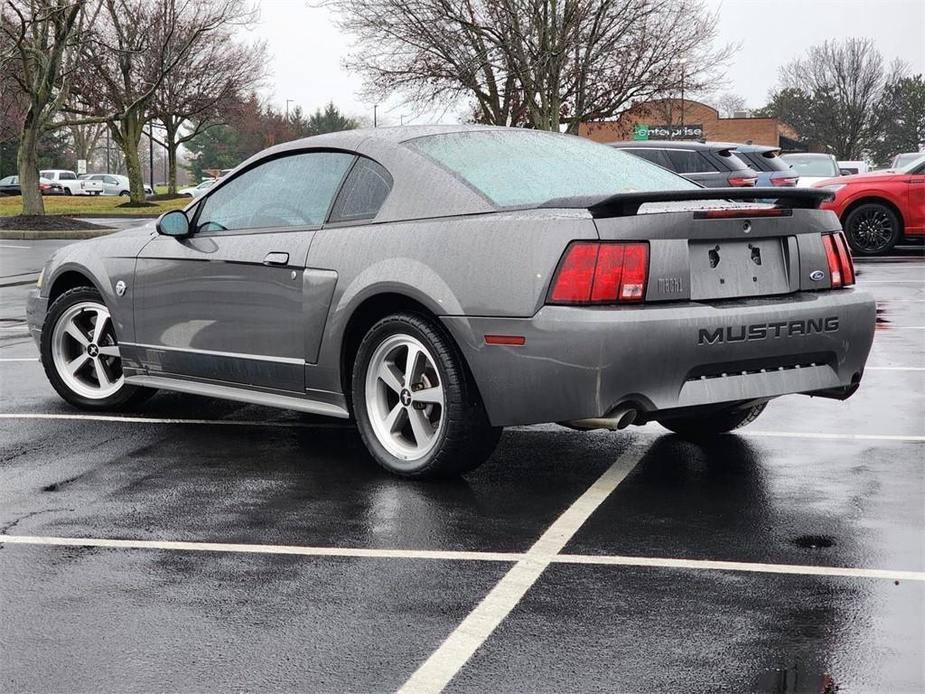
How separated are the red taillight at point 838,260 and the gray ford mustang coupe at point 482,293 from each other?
0.02m

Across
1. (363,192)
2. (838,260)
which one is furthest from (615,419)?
(363,192)

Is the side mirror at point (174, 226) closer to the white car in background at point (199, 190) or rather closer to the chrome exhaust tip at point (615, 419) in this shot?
the white car in background at point (199, 190)

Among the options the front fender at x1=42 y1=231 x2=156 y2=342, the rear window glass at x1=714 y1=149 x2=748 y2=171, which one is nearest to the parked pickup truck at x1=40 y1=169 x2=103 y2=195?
the rear window glass at x1=714 y1=149 x2=748 y2=171

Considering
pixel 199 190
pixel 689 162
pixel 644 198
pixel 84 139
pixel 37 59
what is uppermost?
pixel 84 139

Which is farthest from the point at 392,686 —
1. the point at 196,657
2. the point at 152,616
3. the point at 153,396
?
the point at 153,396

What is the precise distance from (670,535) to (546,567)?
0.63 meters

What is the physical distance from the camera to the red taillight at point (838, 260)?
5.85m

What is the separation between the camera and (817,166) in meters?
32.2

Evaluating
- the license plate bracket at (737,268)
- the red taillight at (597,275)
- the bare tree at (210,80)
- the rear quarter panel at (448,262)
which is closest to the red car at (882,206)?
the license plate bracket at (737,268)

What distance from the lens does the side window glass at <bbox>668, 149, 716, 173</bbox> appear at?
20.2 meters

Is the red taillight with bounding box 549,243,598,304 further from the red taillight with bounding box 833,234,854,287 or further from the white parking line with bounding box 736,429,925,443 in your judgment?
the white parking line with bounding box 736,429,925,443

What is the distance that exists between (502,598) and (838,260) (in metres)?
2.66

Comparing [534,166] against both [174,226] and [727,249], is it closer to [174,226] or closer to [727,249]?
[727,249]

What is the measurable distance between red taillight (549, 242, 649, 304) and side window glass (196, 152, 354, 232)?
151 cm
